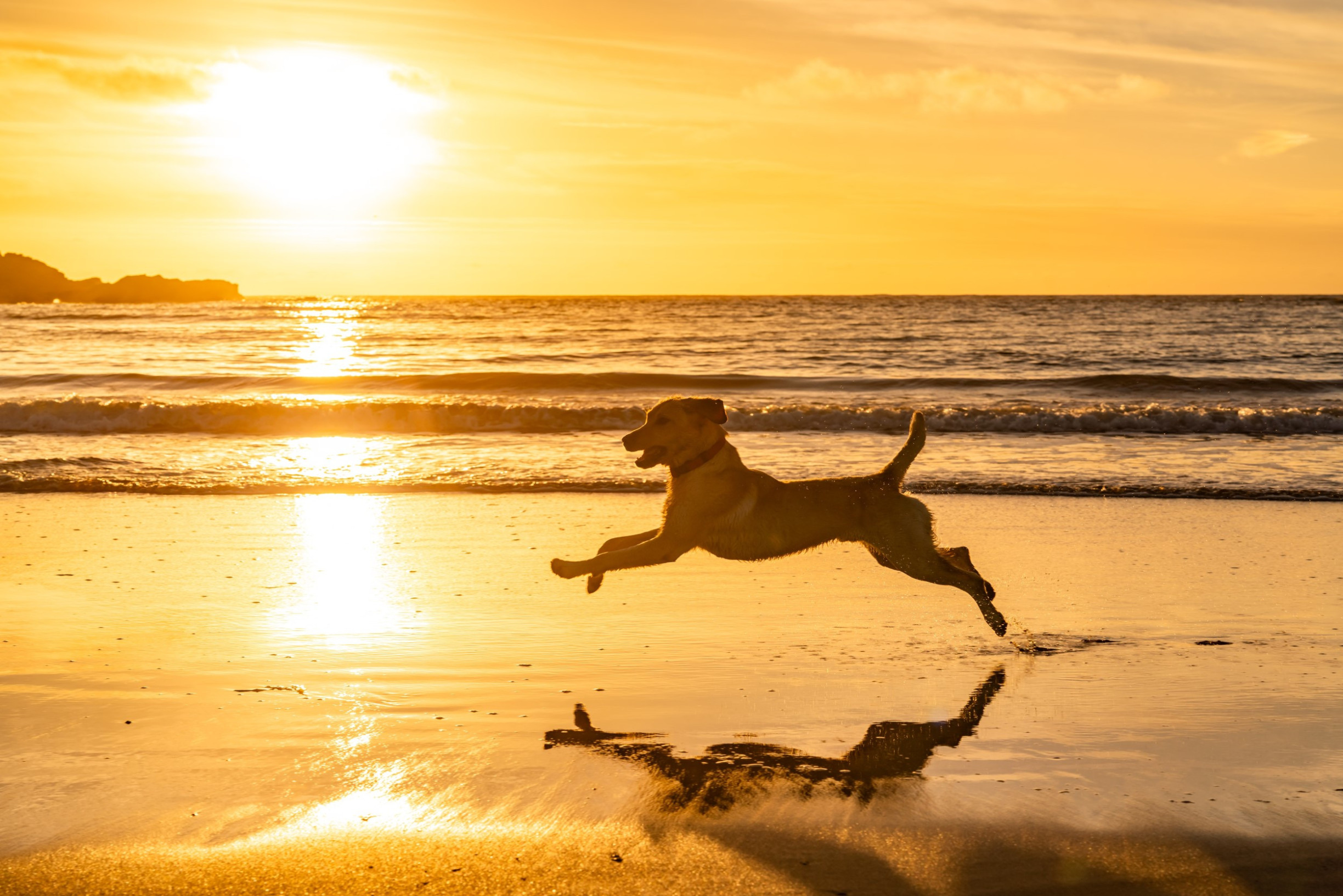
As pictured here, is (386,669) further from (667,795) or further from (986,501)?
(986,501)

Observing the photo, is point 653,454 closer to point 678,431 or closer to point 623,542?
point 678,431

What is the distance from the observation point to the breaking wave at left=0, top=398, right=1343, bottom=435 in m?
16.8

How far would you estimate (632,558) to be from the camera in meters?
5.77

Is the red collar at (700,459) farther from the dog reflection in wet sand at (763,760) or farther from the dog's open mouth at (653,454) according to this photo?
the dog reflection in wet sand at (763,760)

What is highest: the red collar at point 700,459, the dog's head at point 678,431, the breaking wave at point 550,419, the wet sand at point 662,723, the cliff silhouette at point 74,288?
the cliff silhouette at point 74,288

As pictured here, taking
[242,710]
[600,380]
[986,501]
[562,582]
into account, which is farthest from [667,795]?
[600,380]

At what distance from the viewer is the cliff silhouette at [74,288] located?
359 ft

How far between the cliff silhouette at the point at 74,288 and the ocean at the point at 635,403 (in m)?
69.6

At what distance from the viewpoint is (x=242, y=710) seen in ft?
15.2

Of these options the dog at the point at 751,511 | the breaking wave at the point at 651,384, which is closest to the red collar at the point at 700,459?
the dog at the point at 751,511

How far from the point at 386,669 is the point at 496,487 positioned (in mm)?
5896

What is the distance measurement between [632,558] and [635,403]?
1466cm

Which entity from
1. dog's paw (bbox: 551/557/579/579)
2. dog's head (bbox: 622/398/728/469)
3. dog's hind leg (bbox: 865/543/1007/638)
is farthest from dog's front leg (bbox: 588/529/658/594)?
dog's hind leg (bbox: 865/543/1007/638)

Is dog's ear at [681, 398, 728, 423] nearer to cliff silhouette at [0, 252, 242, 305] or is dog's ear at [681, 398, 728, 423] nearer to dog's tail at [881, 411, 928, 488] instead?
dog's tail at [881, 411, 928, 488]
